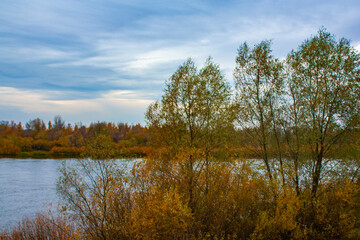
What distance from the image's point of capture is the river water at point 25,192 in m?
21.7

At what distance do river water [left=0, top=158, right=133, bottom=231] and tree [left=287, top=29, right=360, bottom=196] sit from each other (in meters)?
10.3

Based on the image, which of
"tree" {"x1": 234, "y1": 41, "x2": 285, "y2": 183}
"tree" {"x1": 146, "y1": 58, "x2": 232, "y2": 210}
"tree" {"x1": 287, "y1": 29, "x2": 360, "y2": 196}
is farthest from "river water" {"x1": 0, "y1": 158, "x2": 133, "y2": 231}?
"tree" {"x1": 287, "y1": 29, "x2": 360, "y2": 196}

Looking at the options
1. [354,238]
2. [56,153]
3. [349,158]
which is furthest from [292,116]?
[56,153]

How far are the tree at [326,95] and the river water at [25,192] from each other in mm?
10283

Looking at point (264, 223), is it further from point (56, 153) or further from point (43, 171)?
point (56, 153)

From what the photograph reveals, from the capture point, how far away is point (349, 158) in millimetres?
15945

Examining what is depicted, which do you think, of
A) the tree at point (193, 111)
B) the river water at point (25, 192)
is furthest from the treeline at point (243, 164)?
the river water at point (25, 192)

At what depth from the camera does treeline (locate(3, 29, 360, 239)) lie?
36.9 ft

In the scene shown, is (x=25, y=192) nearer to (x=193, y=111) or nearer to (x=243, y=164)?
(x=193, y=111)

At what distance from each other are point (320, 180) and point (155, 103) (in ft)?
32.5

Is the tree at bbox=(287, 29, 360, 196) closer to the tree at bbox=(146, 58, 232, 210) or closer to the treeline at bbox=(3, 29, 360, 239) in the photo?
the treeline at bbox=(3, 29, 360, 239)

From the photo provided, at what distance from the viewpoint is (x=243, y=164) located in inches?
474

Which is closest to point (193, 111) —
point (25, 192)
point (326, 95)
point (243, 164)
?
point (243, 164)

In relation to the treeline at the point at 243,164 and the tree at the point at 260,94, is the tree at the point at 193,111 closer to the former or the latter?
the treeline at the point at 243,164
